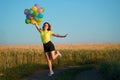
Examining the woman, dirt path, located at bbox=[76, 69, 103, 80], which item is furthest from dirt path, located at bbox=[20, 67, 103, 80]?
the woman

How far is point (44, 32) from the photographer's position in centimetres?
1362

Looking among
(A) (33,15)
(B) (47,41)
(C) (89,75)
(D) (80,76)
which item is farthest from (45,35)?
(C) (89,75)

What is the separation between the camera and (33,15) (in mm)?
14297

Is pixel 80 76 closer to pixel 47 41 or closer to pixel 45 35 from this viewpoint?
pixel 47 41

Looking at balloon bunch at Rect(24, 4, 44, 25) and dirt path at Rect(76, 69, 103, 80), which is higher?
balloon bunch at Rect(24, 4, 44, 25)

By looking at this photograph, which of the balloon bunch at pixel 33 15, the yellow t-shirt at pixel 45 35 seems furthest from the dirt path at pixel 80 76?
the balloon bunch at pixel 33 15

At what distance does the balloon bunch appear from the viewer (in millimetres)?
14242

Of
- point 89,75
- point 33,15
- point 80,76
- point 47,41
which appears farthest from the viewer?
point 33,15

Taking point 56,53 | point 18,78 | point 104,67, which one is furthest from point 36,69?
point 104,67

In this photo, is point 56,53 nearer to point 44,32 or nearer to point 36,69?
point 44,32

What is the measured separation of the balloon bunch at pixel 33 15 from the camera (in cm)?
1424

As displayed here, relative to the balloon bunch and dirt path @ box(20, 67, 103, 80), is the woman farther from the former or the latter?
the balloon bunch

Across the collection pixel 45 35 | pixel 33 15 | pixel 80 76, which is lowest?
pixel 80 76

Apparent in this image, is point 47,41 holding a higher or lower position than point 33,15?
lower
